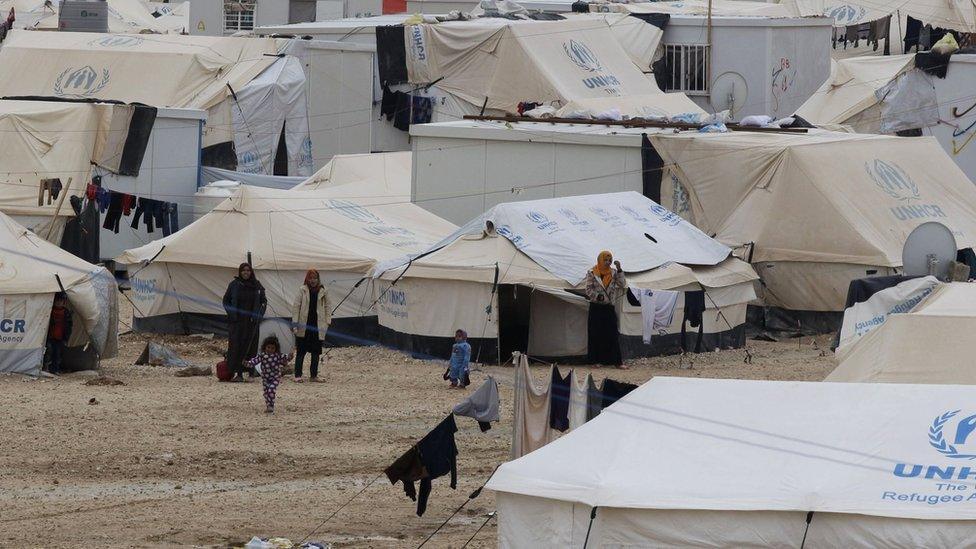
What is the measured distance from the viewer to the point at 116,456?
17375 millimetres

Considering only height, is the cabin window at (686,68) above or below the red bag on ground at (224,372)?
above

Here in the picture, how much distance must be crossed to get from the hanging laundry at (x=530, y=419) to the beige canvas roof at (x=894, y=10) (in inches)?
1463

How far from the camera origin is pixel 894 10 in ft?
176

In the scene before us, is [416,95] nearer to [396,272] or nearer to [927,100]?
[927,100]

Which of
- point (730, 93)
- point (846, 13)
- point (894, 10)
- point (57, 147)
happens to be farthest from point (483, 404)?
point (846, 13)

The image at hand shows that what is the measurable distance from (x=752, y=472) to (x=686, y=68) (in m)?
30.5

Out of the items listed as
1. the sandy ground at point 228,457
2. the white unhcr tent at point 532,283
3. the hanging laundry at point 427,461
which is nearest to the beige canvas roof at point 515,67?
the white unhcr tent at point 532,283

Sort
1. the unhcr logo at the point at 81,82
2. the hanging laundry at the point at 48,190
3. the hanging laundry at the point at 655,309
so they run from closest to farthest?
the hanging laundry at the point at 655,309 < the hanging laundry at the point at 48,190 < the unhcr logo at the point at 81,82

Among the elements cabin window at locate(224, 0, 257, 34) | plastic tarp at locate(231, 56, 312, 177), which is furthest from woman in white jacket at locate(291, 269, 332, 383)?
cabin window at locate(224, 0, 257, 34)

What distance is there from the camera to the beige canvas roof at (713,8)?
148 feet

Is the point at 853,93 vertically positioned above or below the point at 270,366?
above

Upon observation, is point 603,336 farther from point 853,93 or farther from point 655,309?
point 853,93

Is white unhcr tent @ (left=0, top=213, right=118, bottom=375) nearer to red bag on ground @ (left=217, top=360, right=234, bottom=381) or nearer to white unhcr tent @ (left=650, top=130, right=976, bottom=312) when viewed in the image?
red bag on ground @ (left=217, top=360, right=234, bottom=381)

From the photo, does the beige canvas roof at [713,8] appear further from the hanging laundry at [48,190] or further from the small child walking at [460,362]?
the small child walking at [460,362]
